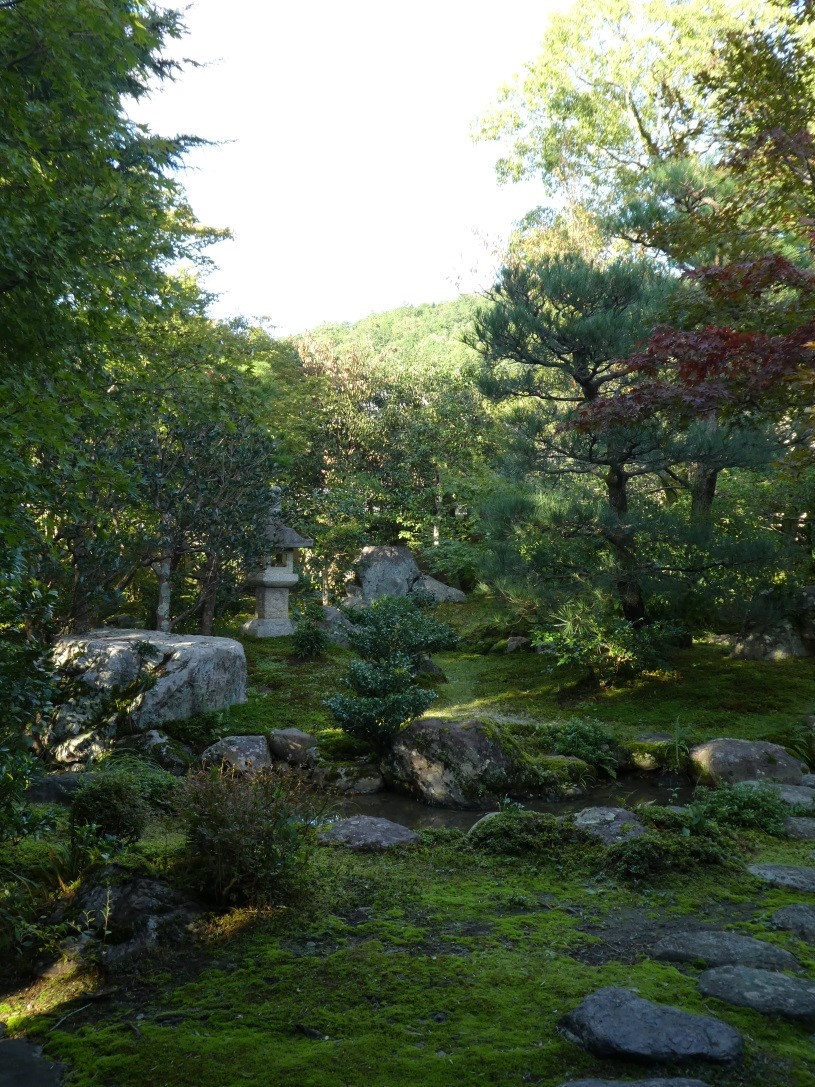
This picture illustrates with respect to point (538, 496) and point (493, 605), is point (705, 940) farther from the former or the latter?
point (493, 605)

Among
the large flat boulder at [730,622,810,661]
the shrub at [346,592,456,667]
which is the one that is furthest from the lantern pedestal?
the large flat boulder at [730,622,810,661]

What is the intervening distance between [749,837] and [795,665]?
20.4 ft

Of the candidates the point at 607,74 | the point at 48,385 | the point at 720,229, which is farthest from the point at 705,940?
the point at 607,74

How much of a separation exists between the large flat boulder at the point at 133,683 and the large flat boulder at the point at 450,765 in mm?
2138

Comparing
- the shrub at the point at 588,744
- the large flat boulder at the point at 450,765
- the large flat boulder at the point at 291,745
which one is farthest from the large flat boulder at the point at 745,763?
the large flat boulder at the point at 291,745

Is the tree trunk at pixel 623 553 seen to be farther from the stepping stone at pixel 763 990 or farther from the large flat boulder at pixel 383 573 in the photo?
the stepping stone at pixel 763 990

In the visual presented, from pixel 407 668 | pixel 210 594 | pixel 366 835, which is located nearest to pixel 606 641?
pixel 407 668

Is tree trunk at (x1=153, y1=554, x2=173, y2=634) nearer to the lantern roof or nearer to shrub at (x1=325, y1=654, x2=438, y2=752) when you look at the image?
the lantern roof

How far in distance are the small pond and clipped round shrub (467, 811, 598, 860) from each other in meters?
1.19

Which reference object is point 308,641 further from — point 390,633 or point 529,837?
point 529,837

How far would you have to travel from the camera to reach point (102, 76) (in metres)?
6.32

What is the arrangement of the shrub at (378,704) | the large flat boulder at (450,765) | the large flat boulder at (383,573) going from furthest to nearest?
1. the large flat boulder at (383,573)
2. the shrub at (378,704)
3. the large flat boulder at (450,765)

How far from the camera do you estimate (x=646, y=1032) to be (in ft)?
8.14

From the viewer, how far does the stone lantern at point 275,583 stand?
12859 millimetres
